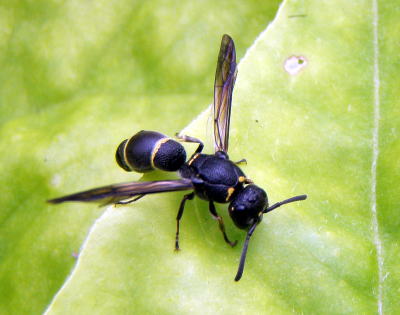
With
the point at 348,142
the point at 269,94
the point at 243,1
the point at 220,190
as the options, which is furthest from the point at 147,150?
the point at 243,1

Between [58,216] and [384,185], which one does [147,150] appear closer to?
[58,216]

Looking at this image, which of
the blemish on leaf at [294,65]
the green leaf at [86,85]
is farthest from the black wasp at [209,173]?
the green leaf at [86,85]

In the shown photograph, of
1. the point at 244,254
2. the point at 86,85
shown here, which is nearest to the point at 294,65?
the point at 244,254

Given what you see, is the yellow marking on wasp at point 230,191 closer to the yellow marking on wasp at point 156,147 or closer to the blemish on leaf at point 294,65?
the yellow marking on wasp at point 156,147

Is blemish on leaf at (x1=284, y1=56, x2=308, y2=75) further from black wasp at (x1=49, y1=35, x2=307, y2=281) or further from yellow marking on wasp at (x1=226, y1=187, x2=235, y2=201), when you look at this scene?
yellow marking on wasp at (x1=226, y1=187, x2=235, y2=201)

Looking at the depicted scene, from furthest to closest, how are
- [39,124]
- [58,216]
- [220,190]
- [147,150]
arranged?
[39,124] < [58,216] < [147,150] < [220,190]

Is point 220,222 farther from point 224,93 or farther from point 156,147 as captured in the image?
point 224,93

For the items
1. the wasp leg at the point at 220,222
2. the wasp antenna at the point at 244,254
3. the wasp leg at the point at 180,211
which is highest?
the wasp leg at the point at 180,211
